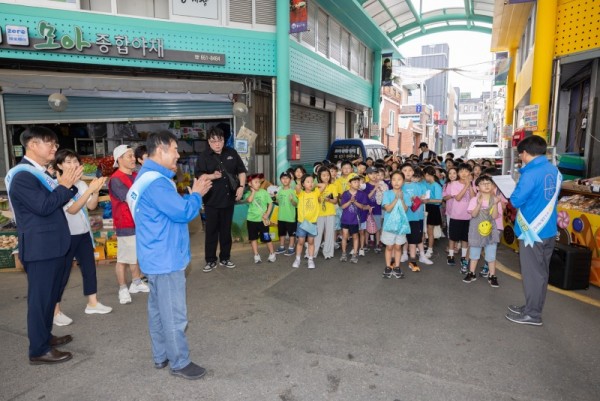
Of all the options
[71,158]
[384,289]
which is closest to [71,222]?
[71,158]

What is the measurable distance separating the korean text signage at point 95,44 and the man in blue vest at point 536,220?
7414 millimetres

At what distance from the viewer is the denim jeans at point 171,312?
3203 millimetres

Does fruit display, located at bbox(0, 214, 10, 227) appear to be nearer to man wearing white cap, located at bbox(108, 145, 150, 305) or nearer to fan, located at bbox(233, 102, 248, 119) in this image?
man wearing white cap, located at bbox(108, 145, 150, 305)

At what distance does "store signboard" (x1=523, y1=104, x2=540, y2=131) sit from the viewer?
29.3ft

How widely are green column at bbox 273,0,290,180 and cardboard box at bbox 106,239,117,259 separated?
441cm

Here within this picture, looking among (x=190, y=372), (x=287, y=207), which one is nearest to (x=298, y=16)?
(x=287, y=207)

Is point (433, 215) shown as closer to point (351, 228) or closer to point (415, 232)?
point (415, 232)

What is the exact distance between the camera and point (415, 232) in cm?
652

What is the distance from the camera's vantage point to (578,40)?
8258 millimetres

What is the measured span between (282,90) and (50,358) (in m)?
7.89

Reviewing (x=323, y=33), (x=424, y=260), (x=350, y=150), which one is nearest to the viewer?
(x=424, y=260)

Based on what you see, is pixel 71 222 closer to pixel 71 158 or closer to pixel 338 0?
pixel 71 158

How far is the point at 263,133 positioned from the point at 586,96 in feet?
28.1

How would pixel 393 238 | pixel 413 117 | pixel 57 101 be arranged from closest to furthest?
pixel 393 238 → pixel 57 101 → pixel 413 117
